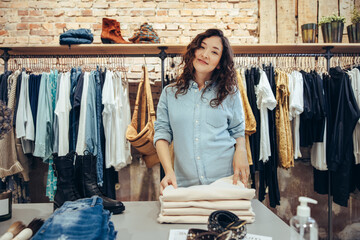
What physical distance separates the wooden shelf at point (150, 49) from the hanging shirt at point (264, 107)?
43 centimetres

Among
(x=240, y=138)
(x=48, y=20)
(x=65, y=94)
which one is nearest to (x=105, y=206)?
(x=240, y=138)

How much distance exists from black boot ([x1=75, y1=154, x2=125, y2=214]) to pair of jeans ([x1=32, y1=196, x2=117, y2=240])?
0.84 ft

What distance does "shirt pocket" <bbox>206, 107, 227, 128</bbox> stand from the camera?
1571 mm

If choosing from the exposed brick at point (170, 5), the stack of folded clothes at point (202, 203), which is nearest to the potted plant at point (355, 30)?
the exposed brick at point (170, 5)

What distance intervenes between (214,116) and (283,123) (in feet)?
4.00

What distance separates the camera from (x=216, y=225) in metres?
0.86

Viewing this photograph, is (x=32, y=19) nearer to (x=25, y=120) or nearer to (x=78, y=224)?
(x=25, y=120)

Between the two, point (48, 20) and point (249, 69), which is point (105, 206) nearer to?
point (249, 69)

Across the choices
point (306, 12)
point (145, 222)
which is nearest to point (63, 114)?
point (145, 222)

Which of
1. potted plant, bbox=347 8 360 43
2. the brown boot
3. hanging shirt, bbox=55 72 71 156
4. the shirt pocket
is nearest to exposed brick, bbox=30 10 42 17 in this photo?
the brown boot

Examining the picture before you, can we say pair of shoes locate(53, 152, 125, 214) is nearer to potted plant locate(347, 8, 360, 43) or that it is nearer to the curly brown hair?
the curly brown hair

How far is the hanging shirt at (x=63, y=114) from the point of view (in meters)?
2.45

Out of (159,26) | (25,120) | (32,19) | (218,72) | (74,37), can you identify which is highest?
(32,19)

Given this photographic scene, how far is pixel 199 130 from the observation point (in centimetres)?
158
